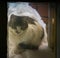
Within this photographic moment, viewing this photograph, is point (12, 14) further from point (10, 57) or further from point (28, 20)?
point (10, 57)

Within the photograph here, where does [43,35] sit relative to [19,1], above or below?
below

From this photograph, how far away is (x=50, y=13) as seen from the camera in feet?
2.86

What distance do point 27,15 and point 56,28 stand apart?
167 mm

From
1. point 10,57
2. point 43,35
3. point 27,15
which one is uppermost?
point 27,15

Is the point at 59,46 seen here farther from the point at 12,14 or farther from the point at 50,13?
the point at 12,14

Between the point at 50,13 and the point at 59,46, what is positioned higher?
the point at 50,13

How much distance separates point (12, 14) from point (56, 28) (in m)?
0.24

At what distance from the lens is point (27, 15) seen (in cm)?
88
